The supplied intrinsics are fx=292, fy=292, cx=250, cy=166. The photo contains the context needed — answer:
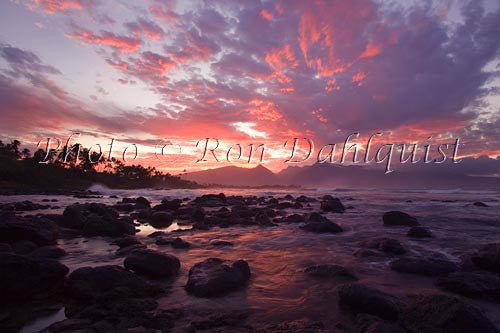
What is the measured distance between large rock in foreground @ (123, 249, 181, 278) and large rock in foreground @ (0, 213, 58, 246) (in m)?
3.74

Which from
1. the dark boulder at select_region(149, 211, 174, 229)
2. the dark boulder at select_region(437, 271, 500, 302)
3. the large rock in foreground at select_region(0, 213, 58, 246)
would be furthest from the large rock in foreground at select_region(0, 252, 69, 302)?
the dark boulder at select_region(149, 211, 174, 229)

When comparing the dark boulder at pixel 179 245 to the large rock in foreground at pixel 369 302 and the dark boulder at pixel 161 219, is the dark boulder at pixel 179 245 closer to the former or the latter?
the large rock in foreground at pixel 369 302

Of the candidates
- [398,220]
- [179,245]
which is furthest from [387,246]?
[398,220]

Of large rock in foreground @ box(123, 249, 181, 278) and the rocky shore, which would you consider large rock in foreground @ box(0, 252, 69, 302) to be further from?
large rock in foreground @ box(123, 249, 181, 278)

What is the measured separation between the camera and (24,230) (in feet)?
25.3

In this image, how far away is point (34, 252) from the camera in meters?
6.70

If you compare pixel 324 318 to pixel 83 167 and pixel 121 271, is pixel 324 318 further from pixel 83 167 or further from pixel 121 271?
pixel 83 167

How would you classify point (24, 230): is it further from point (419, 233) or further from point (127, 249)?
point (419, 233)

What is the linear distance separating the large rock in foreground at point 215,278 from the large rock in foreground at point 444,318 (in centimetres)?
276

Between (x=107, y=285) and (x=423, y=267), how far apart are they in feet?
20.5

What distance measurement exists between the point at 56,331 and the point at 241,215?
12796 millimetres

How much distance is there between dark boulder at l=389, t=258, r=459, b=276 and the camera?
6209mm

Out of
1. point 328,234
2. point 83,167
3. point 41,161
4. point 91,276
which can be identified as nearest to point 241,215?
point 328,234

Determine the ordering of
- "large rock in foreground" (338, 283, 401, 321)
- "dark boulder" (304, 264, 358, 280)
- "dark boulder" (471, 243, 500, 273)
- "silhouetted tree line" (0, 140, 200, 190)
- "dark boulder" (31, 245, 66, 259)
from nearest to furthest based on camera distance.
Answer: "large rock in foreground" (338, 283, 401, 321) < "dark boulder" (304, 264, 358, 280) < "dark boulder" (471, 243, 500, 273) < "dark boulder" (31, 245, 66, 259) < "silhouetted tree line" (0, 140, 200, 190)
